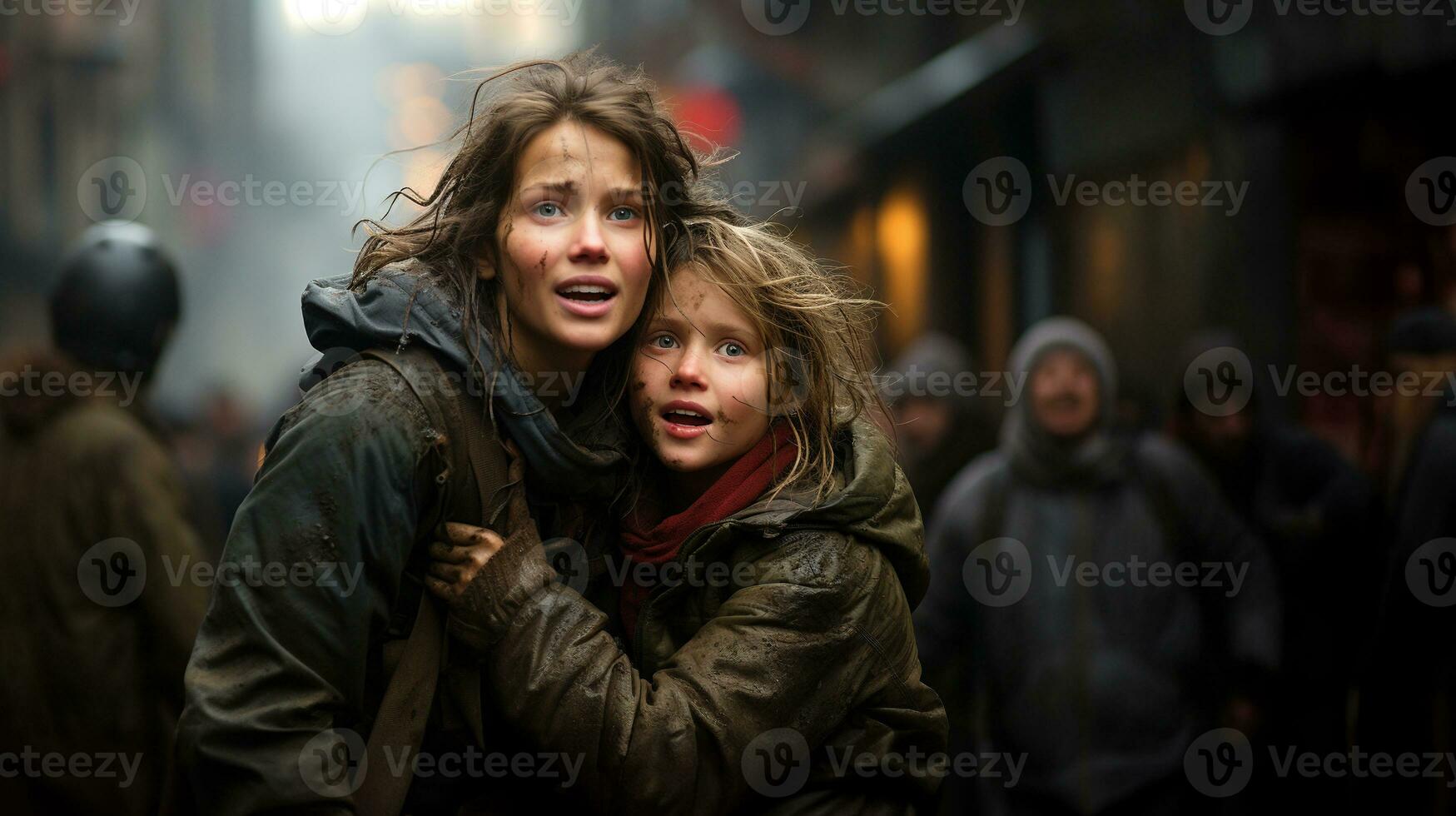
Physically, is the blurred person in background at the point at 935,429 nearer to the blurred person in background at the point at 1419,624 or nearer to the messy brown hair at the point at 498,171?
the blurred person in background at the point at 1419,624

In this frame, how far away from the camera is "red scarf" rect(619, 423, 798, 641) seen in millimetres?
2996

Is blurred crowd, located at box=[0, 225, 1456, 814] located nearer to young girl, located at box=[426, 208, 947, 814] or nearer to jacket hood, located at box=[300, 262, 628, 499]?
young girl, located at box=[426, 208, 947, 814]

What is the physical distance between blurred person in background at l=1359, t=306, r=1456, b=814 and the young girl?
105 inches

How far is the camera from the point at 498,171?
9.77 ft

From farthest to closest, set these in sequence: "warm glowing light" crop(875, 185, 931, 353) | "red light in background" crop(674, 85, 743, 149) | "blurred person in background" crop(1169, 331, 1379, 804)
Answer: "red light in background" crop(674, 85, 743, 149), "warm glowing light" crop(875, 185, 931, 353), "blurred person in background" crop(1169, 331, 1379, 804)

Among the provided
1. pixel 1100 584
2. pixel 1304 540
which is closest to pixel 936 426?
pixel 1100 584

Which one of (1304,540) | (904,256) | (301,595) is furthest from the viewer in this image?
(904,256)

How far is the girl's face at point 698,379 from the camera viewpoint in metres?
3.02

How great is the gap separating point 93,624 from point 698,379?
10.2 ft

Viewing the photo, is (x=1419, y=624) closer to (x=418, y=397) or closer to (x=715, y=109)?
(x=418, y=397)

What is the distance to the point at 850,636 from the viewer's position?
114 inches

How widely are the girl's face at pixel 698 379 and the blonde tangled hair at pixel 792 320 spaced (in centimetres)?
3

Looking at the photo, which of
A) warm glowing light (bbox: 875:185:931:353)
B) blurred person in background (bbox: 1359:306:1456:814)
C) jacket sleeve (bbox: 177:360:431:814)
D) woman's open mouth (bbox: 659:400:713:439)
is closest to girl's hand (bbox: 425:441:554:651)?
jacket sleeve (bbox: 177:360:431:814)

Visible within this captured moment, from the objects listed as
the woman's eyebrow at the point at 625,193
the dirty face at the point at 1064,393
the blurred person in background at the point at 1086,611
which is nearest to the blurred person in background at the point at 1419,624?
the blurred person in background at the point at 1086,611
